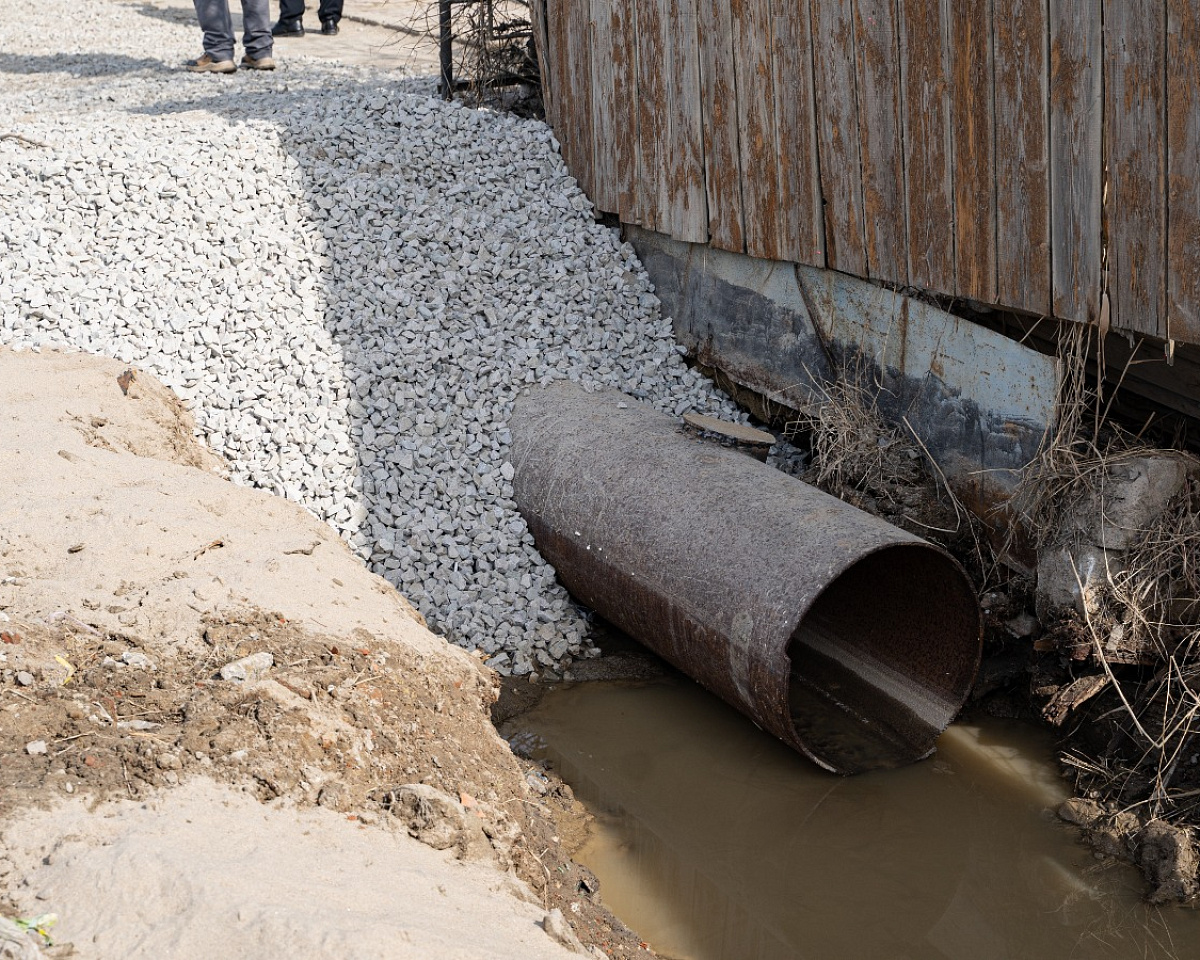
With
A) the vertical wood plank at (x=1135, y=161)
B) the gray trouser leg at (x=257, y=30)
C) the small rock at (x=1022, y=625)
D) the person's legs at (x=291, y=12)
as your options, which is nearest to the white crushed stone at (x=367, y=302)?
the small rock at (x=1022, y=625)

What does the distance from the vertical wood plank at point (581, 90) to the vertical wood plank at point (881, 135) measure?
2.46 metres

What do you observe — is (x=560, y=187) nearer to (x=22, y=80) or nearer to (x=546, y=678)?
(x=546, y=678)

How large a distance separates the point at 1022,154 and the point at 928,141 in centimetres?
52

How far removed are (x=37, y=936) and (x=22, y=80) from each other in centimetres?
1125

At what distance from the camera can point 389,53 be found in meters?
12.1

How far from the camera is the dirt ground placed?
2775 millimetres

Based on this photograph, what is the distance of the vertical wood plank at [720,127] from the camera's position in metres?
5.80

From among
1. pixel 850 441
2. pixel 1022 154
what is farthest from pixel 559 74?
pixel 1022 154

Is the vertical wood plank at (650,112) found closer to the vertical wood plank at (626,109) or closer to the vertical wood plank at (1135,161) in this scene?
the vertical wood plank at (626,109)

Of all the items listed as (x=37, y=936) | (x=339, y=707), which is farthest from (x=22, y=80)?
(x=37, y=936)

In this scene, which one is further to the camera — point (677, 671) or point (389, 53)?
point (389, 53)

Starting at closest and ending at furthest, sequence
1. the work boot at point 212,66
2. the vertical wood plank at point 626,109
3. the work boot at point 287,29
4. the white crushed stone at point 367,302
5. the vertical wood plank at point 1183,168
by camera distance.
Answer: the vertical wood plank at point 1183,168
the white crushed stone at point 367,302
the vertical wood plank at point 626,109
the work boot at point 212,66
the work boot at point 287,29

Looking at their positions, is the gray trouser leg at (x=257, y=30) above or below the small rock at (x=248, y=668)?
A: above

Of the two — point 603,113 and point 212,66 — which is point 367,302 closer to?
point 603,113
